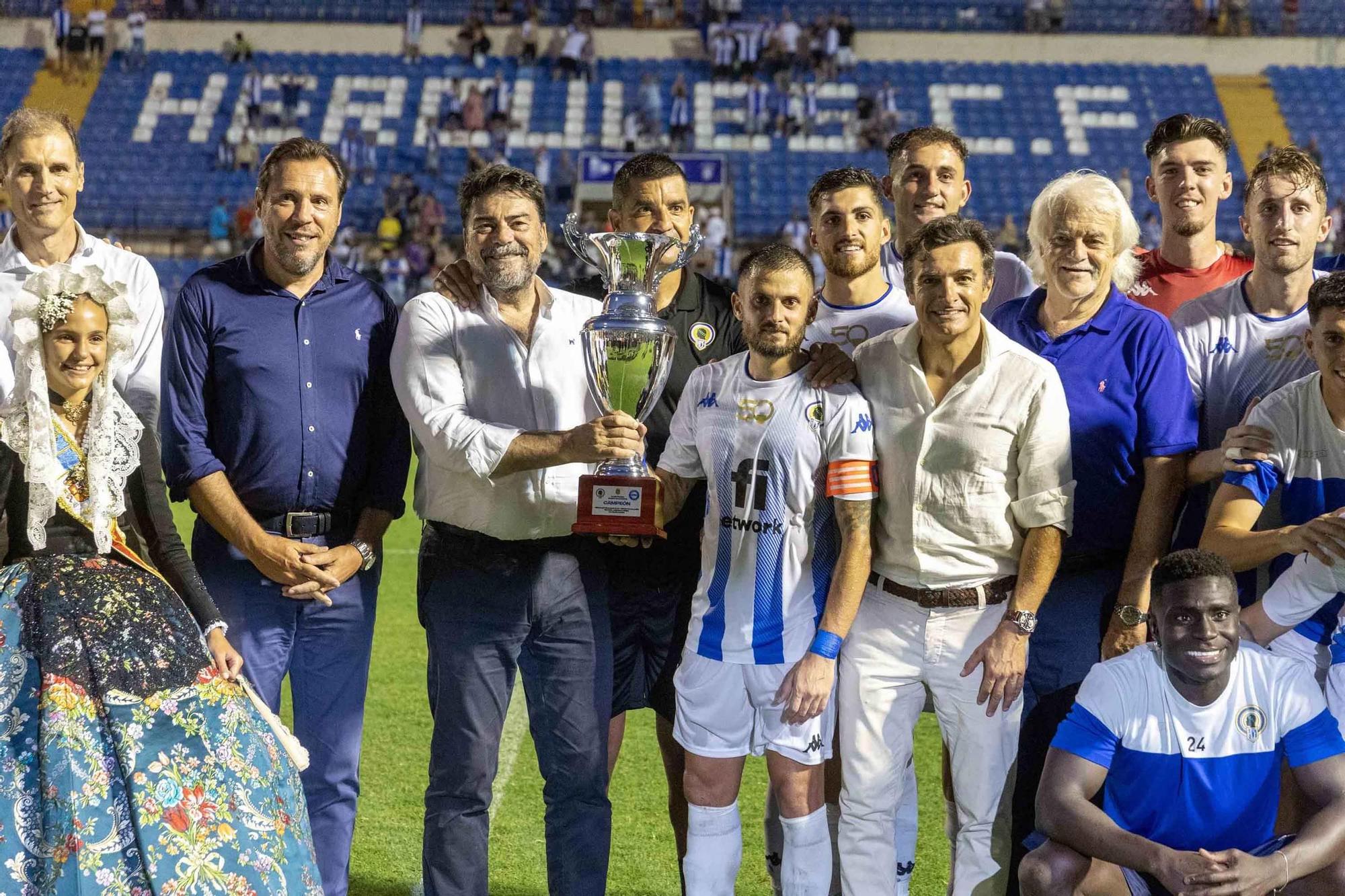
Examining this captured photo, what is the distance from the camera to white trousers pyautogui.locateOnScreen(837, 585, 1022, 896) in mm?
3221

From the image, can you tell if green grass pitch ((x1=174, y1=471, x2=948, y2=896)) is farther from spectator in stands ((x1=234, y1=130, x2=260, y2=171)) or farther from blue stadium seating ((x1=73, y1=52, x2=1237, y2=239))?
spectator in stands ((x1=234, y1=130, x2=260, y2=171))

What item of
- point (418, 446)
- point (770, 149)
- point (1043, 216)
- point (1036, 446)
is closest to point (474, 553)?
point (418, 446)

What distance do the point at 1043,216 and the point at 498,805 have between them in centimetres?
274

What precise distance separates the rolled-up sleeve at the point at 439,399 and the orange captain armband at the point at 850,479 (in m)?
0.76

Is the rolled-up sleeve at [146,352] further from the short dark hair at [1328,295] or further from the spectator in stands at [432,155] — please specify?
the spectator in stands at [432,155]

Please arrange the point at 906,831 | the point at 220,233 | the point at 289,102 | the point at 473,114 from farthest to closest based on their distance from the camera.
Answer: the point at 289,102
the point at 473,114
the point at 220,233
the point at 906,831

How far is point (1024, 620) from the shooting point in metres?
Answer: 3.17

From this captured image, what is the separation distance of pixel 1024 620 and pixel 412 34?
2489 cm

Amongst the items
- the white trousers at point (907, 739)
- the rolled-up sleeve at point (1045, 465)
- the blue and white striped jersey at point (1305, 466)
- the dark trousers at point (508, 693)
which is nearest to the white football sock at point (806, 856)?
the white trousers at point (907, 739)

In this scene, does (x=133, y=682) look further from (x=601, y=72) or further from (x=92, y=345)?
(x=601, y=72)

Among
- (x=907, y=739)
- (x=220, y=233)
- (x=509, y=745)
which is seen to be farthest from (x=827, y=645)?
(x=220, y=233)

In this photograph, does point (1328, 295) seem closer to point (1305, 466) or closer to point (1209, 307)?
point (1305, 466)

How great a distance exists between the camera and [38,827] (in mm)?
2768

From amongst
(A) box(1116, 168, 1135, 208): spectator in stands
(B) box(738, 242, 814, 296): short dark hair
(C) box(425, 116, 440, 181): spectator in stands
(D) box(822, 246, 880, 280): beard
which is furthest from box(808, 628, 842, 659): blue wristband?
(C) box(425, 116, 440, 181): spectator in stands
